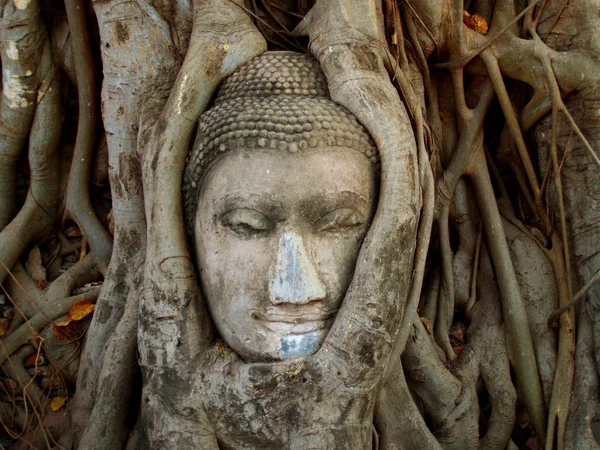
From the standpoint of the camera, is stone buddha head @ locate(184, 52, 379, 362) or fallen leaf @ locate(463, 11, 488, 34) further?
fallen leaf @ locate(463, 11, 488, 34)

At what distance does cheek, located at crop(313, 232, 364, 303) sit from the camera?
2.32 meters

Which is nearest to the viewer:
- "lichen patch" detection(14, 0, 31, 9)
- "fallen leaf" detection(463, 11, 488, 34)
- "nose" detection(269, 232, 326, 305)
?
"nose" detection(269, 232, 326, 305)

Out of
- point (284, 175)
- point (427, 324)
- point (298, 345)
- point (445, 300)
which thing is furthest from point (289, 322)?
point (445, 300)

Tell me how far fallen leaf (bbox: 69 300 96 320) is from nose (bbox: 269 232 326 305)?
44.4 inches

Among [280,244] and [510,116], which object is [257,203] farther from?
[510,116]

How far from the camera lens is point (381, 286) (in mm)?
2305

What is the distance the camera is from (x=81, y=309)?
2.96 metres

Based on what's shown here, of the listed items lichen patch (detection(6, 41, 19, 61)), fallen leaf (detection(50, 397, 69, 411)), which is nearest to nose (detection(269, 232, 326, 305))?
fallen leaf (detection(50, 397, 69, 411))

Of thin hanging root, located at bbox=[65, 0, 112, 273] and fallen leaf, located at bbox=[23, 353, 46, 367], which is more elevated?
thin hanging root, located at bbox=[65, 0, 112, 273]

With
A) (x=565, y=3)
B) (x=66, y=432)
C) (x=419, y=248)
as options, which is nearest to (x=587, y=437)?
(x=419, y=248)

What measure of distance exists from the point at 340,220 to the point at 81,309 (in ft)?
4.46

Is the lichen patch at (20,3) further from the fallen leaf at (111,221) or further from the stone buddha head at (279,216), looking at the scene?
the stone buddha head at (279,216)

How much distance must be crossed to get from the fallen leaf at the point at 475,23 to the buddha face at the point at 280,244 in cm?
126

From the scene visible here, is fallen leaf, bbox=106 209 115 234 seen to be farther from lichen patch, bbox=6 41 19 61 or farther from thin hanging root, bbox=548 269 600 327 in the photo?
thin hanging root, bbox=548 269 600 327
